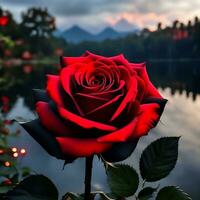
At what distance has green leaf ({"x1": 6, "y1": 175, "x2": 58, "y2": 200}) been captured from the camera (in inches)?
37.7

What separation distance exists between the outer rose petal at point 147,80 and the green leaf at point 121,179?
0.56 feet

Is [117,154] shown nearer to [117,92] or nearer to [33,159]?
[117,92]

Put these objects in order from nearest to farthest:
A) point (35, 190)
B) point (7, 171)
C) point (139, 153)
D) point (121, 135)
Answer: point (121, 135)
point (35, 190)
point (7, 171)
point (139, 153)

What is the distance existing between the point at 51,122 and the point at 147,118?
18 centimetres

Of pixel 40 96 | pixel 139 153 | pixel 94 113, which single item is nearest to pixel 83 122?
pixel 94 113

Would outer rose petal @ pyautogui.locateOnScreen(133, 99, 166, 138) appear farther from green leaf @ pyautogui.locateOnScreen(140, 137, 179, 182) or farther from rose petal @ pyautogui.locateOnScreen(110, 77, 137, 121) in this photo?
green leaf @ pyautogui.locateOnScreen(140, 137, 179, 182)

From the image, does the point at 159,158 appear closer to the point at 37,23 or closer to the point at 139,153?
the point at 139,153

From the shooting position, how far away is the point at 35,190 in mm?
970

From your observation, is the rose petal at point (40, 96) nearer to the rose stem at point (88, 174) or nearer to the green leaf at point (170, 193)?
the rose stem at point (88, 174)

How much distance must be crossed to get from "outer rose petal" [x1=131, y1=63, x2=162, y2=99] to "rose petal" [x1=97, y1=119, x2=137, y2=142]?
130 millimetres

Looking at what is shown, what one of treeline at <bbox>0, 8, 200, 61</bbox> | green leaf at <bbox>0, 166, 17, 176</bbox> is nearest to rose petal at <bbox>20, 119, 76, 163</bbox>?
green leaf at <bbox>0, 166, 17, 176</bbox>

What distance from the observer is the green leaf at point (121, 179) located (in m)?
1.03

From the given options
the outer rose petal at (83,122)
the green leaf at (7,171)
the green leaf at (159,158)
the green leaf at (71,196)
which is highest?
the outer rose petal at (83,122)

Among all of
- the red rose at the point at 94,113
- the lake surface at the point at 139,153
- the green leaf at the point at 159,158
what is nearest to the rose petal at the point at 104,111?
the red rose at the point at 94,113
